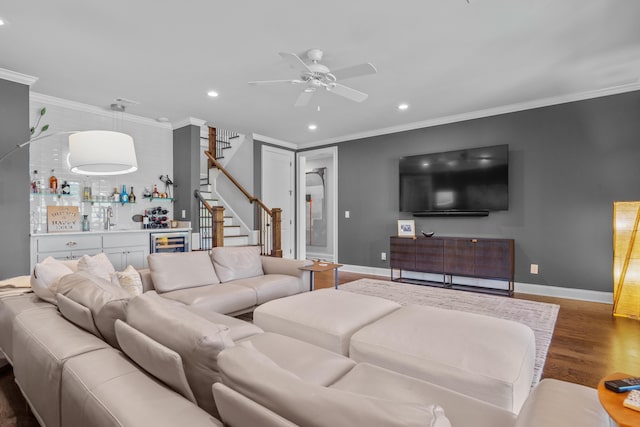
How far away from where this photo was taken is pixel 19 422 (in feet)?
5.81

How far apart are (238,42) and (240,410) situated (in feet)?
10.0

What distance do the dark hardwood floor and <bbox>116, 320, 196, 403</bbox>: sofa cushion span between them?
49.3 inches

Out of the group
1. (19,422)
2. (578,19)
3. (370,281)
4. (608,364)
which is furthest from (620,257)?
(19,422)

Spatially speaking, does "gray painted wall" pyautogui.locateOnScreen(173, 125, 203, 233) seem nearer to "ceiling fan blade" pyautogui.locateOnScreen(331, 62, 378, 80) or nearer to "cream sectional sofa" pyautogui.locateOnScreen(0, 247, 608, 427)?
"ceiling fan blade" pyautogui.locateOnScreen(331, 62, 378, 80)

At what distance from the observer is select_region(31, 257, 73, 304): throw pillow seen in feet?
6.51

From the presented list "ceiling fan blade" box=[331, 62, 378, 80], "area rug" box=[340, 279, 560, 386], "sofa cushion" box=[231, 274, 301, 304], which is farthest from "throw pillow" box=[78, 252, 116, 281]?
"area rug" box=[340, 279, 560, 386]

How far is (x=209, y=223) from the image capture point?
5.99m

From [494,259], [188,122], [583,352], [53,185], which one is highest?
[188,122]

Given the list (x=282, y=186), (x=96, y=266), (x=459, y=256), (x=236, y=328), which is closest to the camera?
(x=236, y=328)

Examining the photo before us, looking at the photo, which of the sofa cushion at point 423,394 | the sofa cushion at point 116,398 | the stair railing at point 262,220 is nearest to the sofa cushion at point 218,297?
the sofa cushion at point 116,398

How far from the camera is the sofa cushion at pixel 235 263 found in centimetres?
360

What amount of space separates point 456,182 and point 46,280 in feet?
16.5

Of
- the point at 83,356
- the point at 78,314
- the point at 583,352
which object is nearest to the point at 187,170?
the point at 78,314

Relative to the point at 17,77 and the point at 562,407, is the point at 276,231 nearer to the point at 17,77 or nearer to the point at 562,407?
the point at 17,77
